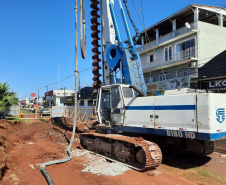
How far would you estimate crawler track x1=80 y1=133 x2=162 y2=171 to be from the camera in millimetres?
6199

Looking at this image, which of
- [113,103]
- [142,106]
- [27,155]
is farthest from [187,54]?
[27,155]

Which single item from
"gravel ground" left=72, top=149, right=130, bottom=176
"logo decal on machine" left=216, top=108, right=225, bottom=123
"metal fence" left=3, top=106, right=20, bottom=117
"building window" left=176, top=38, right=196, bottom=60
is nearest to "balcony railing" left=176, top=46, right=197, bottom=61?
"building window" left=176, top=38, right=196, bottom=60

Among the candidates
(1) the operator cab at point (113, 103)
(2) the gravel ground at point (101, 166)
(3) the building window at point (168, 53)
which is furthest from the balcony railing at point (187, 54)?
(2) the gravel ground at point (101, 166)

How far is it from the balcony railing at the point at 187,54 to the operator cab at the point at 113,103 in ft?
60.9

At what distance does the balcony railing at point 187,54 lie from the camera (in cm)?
2452

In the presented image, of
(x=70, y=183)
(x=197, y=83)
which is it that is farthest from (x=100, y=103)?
(x=197, y=83)

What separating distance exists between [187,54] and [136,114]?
66.5 feet

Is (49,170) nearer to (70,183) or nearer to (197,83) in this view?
(70,183)

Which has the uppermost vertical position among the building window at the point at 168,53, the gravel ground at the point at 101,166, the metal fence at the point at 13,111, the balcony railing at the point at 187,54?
the building window at the point at 168,53

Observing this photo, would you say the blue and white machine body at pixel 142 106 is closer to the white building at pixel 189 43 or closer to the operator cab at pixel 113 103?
Result: the operator cab at pixel 113 103

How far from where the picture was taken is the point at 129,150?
683cm

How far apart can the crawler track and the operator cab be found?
84 centimetres

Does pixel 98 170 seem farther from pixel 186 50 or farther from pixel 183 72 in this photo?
pixel 186 50

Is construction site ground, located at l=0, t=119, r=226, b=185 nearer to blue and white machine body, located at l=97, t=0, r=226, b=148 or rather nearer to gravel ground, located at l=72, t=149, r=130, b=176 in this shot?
gravel ground, located at l=72, t=149, r=130, b=176
